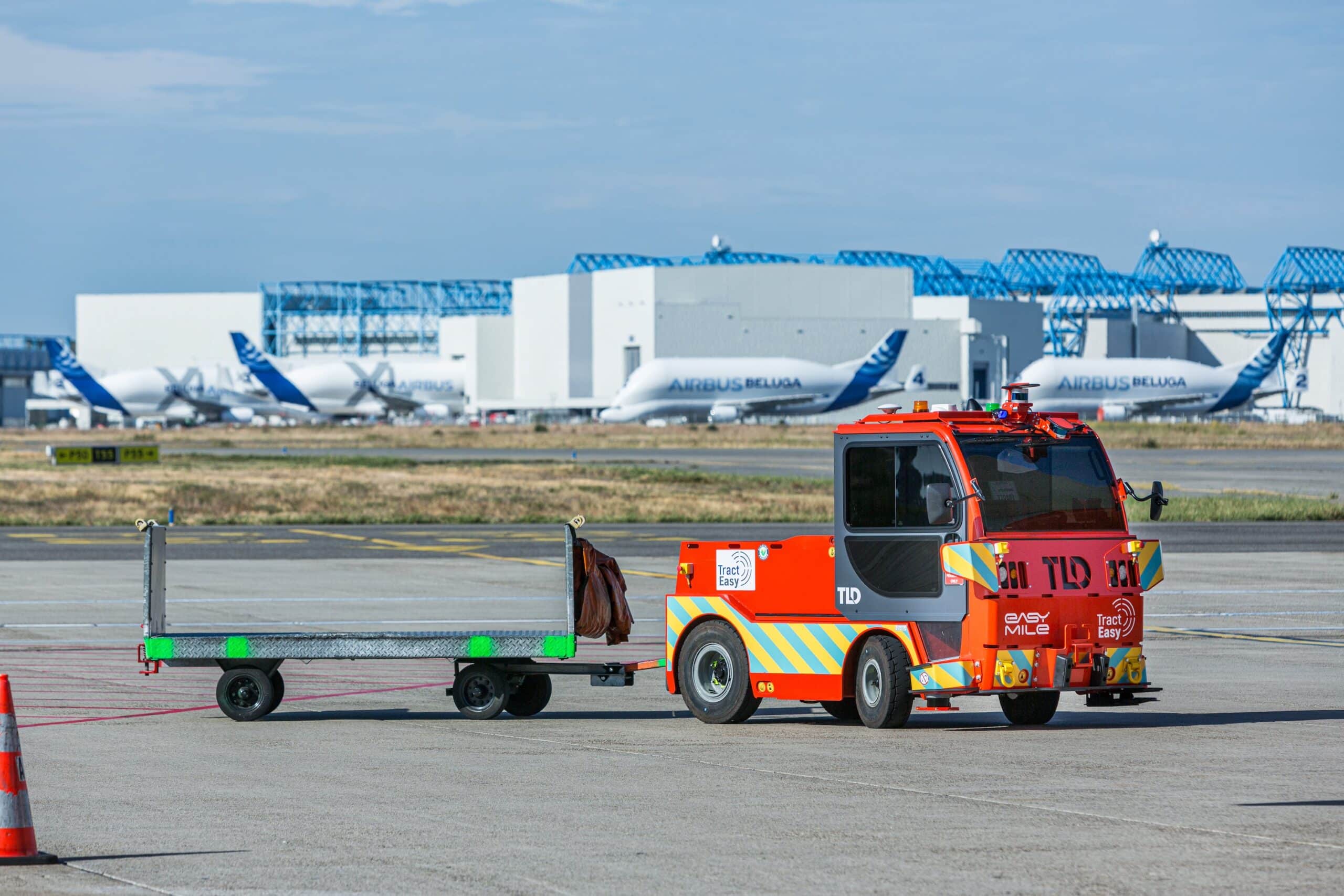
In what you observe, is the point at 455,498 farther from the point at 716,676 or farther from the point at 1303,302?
the point at 1303,302

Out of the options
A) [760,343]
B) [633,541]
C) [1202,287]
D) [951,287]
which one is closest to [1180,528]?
[633,541]

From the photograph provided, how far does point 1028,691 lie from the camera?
43.6ft

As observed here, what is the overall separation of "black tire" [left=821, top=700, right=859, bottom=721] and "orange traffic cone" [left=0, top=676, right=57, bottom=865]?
23.1ft

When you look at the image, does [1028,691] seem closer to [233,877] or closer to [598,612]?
[598,612]

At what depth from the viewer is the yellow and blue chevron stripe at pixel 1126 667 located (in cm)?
1305

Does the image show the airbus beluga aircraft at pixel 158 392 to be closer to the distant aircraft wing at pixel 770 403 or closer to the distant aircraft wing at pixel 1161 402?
the distant aircraft wing at pixel 770 403

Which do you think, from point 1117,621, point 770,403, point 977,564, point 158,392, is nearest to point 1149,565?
point 1117,621

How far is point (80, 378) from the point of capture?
453ft

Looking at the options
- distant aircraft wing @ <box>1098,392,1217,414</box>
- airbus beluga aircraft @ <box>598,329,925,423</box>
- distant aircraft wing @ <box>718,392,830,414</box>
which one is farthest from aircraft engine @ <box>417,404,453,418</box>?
distant aircraft wing @ <box>1098,392,1217,414</box>

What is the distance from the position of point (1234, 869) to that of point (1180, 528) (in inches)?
1255

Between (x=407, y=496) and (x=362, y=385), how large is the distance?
3452 inches

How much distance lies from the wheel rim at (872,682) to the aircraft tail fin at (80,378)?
438ft

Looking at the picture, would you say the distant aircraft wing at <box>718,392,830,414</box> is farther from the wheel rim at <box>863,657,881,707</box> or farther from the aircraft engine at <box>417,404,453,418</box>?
the wheel rim at <box>863,657,881,707</box>

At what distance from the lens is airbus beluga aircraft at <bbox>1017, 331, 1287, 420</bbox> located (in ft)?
391
